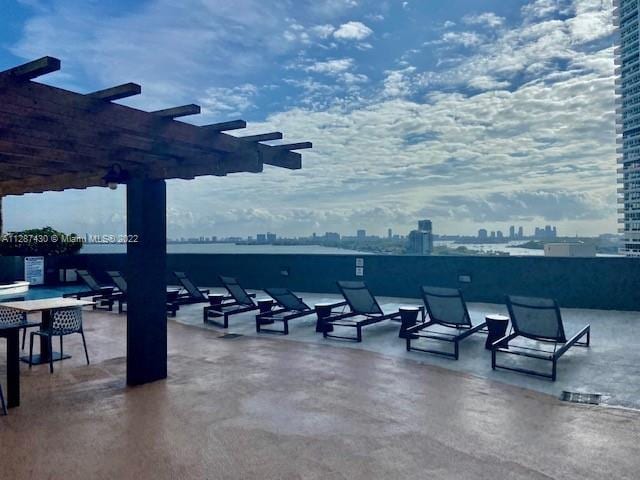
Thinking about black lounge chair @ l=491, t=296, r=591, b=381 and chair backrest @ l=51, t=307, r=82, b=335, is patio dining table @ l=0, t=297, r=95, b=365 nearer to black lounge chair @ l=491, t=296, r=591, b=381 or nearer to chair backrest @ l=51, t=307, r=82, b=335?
chair backrest @ l=51, t=307, r=82, b=335

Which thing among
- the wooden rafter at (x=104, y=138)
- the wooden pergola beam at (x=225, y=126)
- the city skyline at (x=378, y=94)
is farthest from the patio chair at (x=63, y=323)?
the wooden pergola beam at (x=225, y=126)

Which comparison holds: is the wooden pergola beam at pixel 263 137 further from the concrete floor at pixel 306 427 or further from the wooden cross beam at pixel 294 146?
the concrete floor at pixel 306 427

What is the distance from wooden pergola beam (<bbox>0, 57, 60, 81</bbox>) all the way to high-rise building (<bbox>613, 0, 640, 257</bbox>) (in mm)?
28926

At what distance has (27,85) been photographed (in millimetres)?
2908

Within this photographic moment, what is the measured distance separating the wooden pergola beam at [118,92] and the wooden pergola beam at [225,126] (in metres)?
1.09

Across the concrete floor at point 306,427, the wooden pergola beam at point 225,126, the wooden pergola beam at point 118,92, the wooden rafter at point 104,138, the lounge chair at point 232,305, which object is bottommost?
the concrete floor at point 306,427

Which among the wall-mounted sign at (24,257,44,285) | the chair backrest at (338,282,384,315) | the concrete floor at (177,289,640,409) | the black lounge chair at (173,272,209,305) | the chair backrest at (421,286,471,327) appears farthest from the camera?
the wall-mounted sign at (24,257,44,285)

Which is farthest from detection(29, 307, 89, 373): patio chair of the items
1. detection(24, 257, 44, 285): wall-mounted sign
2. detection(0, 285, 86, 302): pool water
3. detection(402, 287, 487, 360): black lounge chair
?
detection(24, 257, 44, 285): wall-mounted sign

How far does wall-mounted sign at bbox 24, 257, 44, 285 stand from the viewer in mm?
14906

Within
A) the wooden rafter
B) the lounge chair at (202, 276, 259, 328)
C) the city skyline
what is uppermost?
the city skyline

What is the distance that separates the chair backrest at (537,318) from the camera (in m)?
5.34

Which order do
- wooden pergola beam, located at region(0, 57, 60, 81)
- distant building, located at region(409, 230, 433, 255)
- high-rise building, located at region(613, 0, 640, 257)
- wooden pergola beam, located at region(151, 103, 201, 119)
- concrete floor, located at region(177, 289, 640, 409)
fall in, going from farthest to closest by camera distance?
high-rise building, located at region(613, 0, 640, 257), distant building, located at region(409, 230, 433, 255), concrete floor, located at region(177, 289, 640, 409), wooden pergola beam, located at region(151, 103, 201, 119), wooden pergola beam, located at region(0, 57, 60, 81)

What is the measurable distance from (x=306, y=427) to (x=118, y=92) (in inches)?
116

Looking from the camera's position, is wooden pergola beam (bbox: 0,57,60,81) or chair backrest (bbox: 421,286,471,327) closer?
wooden pergola beam (bbox: 0,57,60,81)
